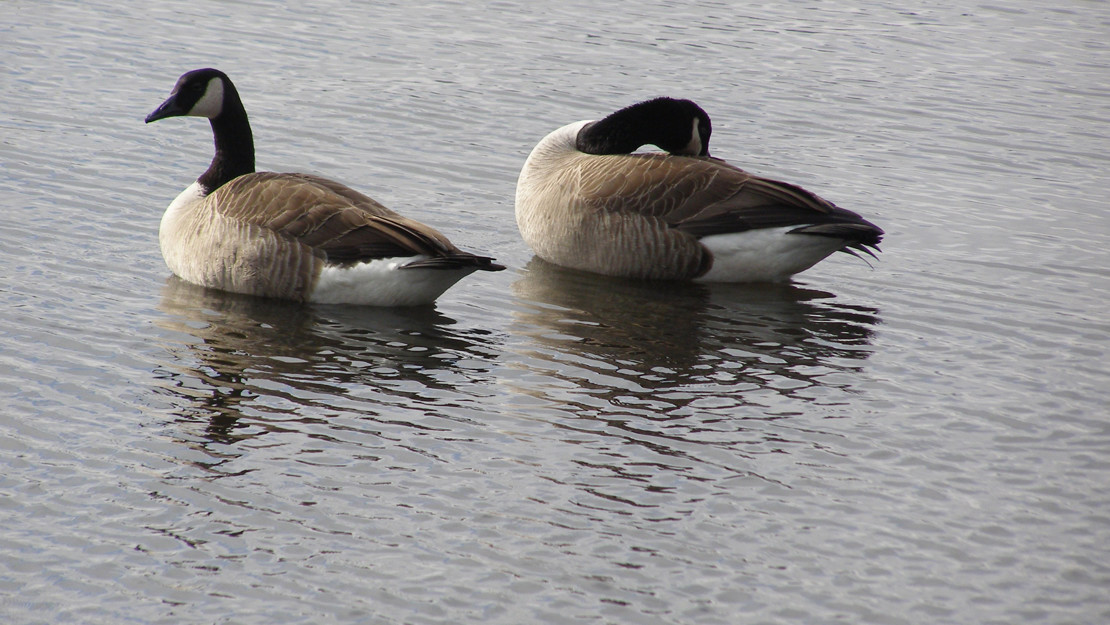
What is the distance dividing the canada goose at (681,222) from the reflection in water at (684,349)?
180 mm

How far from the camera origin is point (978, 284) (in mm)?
10742

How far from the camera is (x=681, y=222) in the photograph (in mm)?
10375

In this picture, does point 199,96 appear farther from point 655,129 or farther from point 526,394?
point 526,394

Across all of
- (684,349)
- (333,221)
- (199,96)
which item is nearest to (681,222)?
(684,349)

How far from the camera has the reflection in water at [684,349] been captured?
7.75m

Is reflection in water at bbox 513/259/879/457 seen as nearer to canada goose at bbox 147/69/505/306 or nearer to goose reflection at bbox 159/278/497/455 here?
goose reflection at bbox 159/278/497/455

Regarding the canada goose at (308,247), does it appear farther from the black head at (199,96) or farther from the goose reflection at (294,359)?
the black head at (199,96)

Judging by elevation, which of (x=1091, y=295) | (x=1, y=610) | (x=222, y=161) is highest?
(x=222, y=161)

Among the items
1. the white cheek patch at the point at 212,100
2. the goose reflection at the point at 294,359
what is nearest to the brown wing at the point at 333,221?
the goose reflection at the point at 294,359

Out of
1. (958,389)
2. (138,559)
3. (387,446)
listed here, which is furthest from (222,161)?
(958,389)

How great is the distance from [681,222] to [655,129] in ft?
4.10

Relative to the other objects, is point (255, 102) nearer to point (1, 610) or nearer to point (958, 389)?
point (958, 389)

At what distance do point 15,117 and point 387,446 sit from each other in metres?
8.23

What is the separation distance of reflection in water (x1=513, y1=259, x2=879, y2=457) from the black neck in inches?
97.8
